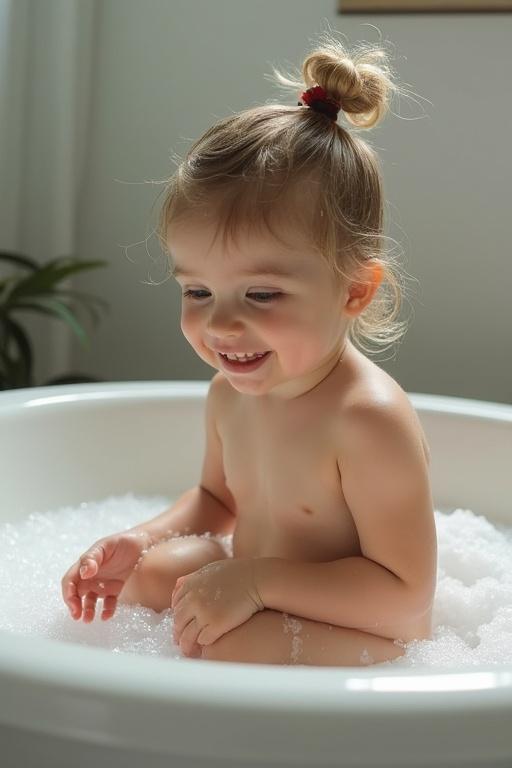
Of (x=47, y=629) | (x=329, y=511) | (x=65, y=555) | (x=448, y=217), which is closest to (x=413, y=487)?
(x=329, y=511)

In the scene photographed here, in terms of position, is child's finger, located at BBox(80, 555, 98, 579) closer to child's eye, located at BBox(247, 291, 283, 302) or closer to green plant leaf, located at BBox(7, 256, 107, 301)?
child's eye, located at BBox(247, 291, 283, 302)

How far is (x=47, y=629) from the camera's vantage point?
112 cm

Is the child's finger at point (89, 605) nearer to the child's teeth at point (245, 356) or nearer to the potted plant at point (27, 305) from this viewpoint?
the child's teeth at point (245, 356)

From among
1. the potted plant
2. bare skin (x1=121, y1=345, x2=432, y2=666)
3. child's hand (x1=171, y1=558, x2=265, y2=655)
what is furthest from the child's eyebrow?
the potted plant

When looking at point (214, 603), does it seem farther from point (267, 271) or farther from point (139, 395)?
point (139, 395)

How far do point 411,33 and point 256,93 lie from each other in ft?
1.12

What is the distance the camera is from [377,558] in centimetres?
100

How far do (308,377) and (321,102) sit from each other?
283mm

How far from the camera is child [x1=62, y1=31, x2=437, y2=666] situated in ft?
3.20

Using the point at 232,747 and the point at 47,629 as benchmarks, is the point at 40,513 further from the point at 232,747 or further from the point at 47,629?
the point at 232,747

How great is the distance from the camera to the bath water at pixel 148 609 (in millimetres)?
1084

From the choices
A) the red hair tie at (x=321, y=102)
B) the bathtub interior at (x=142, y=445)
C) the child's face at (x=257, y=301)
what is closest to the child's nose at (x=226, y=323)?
the child's face at (x=257, y=301)

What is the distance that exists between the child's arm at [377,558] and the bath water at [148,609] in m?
0.04

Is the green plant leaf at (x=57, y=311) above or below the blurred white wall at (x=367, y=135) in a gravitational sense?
below
